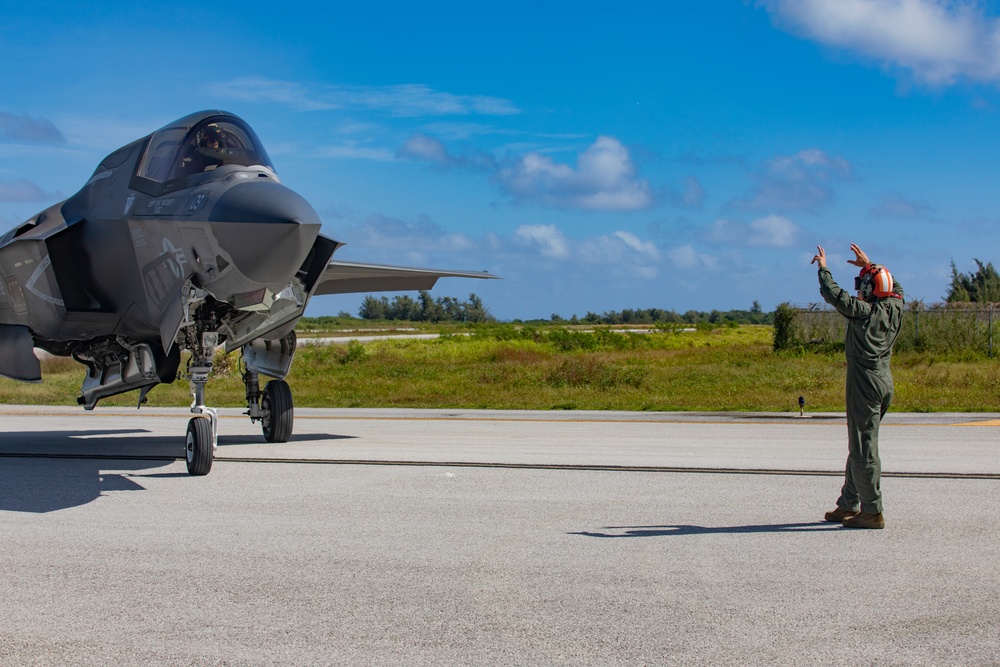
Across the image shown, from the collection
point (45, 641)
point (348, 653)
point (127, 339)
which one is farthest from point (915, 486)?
point (127, 339)

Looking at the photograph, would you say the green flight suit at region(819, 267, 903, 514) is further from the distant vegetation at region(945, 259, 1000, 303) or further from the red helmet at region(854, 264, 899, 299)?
the distant vegetation at region(945, 259, 1000, 303)

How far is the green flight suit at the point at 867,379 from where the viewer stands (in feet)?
25.2

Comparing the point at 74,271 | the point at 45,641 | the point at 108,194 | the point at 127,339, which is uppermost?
the point at 108,194

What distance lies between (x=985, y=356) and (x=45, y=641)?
119 feet

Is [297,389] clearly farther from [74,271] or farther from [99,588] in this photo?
[99,588]

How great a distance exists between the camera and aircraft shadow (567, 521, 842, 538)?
7688 millimetres

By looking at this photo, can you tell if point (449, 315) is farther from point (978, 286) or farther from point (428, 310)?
point (978, 286)

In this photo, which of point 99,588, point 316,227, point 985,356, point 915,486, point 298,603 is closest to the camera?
point 298,603

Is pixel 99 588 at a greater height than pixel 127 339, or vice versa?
pixel 127 339

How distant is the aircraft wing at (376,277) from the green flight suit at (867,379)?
9.09 metres

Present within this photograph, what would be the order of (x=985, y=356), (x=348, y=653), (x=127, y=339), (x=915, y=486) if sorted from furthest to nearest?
1. (x=985, y=356)
2. (x=127, y=339)
3. (x=915, y=486)
4. (x=348, y=653)

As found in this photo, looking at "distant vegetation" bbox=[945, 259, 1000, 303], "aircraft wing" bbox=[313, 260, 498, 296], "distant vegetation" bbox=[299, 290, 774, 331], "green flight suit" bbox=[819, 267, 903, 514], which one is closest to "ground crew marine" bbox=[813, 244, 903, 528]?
"green flight suit" bbox=[819, 267, 903, 514]

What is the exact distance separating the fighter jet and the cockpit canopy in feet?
0.05

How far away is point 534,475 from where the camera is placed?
36.1 feet
